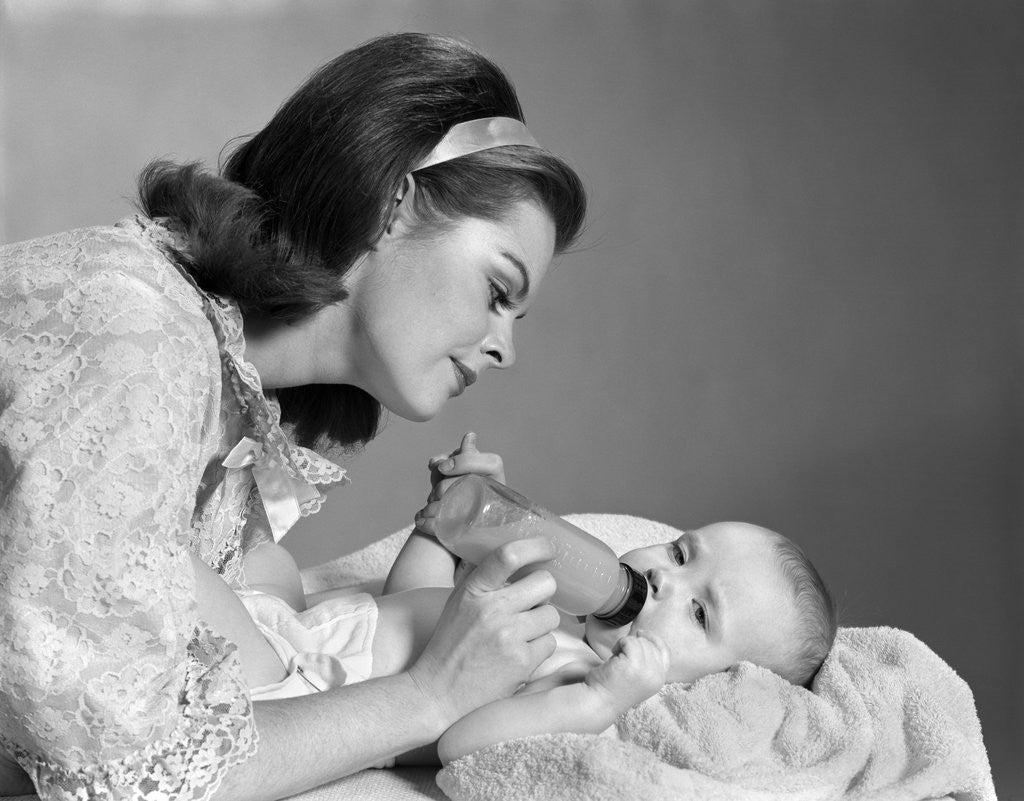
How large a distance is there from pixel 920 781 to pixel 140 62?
2648mm

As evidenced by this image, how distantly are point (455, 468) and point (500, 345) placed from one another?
264 millimetres

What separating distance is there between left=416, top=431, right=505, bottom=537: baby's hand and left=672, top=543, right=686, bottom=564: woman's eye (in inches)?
11.1

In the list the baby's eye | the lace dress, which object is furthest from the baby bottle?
the lace dress

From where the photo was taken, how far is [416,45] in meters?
1.60

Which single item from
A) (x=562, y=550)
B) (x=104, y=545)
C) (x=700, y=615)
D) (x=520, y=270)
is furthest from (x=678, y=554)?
(x=104, y=545)

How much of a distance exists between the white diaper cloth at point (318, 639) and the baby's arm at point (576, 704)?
0.19m

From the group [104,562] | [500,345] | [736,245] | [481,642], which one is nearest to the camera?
[104,562]

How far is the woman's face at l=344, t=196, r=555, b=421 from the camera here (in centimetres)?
154

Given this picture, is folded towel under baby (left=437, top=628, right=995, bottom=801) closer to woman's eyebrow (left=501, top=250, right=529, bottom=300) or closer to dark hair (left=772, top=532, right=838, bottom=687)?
dark hair (left=772, top=532, right=838, bottom=687)

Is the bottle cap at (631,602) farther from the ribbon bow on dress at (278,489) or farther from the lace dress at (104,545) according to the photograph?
the lace dress at (104,545)

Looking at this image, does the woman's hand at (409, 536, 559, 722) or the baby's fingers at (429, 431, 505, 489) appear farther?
the baby's fingers at (429, 431, 505, 489)

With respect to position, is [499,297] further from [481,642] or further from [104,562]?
[104,562]

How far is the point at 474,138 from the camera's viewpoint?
1.59 meters

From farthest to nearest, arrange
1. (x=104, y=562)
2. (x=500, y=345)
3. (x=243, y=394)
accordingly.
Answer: (x=500, y=345) < (x=243, y=394) < (x=104, y=562)
